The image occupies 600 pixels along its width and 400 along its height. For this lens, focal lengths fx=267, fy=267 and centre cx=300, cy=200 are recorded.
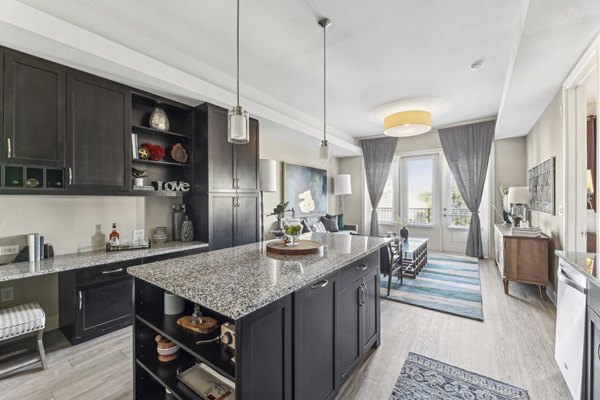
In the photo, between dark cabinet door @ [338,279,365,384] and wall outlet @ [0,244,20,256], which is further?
wall outlet @ [0,244,20,256]

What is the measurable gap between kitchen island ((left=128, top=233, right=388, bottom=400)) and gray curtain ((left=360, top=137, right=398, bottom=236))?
481 centimetres

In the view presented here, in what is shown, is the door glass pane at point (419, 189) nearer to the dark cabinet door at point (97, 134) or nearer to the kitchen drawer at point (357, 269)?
the kitchen drawer at point (357, 269)

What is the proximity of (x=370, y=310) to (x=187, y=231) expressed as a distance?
231 centimetres

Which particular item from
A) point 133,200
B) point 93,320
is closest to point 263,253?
point 93,320

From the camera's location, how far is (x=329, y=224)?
225 inches

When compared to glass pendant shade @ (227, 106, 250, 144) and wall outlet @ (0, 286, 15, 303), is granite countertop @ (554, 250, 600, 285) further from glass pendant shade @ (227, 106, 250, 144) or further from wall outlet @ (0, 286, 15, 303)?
wall outlet @ (0, 286, 15, 303)

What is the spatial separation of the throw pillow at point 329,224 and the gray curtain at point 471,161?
2.71m

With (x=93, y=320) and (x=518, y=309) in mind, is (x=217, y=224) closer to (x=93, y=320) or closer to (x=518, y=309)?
(x=93, y=320)

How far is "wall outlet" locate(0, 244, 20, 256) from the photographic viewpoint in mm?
2244

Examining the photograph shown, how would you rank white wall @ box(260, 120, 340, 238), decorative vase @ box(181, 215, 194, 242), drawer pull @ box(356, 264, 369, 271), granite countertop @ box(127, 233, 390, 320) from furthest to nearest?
white wall @ box(260, 120, 340, 238) < decorative vase @ box(181, 215, 194, 242) < drawer pull @ box(356, 264, 369, 271) < granite countertop @ box(127, 233, 390, 320)

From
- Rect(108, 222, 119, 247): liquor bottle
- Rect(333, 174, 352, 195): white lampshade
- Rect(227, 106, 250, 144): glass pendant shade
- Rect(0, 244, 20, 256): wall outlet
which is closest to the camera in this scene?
Rect(227, 106, 250, 144): glass pendant shade

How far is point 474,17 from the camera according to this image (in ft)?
7.56

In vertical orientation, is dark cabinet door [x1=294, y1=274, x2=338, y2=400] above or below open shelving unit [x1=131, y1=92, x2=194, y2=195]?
below

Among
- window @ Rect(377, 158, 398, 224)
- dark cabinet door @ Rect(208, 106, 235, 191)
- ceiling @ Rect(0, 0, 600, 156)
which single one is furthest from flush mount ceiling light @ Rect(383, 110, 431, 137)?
dark cabinet door @ Rect(208, 106, 235, 191)
